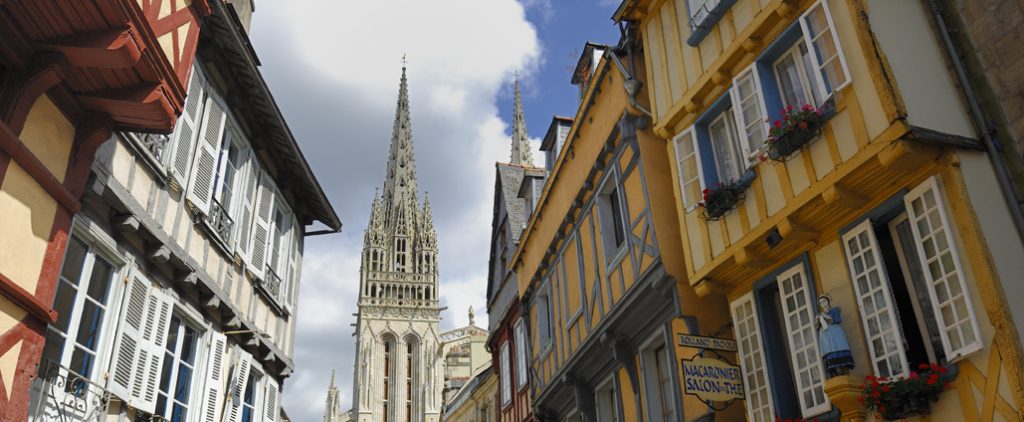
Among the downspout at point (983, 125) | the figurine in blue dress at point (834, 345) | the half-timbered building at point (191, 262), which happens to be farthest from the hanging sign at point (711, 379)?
the half-timbered building at point (191, 262)

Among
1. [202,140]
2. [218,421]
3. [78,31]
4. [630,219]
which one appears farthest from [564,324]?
[78,31]

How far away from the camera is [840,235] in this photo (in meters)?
7.16

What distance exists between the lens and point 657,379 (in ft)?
35.7

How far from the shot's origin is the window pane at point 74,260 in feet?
26.4

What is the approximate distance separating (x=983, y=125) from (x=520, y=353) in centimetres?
1315

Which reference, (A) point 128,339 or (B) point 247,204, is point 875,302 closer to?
(A) point 128,339

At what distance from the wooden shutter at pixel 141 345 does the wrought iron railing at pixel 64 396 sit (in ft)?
0.94

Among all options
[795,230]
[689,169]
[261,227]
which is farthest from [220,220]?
[795,230]

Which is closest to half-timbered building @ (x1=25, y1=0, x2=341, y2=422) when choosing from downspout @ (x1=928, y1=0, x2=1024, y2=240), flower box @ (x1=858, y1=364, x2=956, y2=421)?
flower box @ (x1=858, y1=364, x2=956, y2=421)

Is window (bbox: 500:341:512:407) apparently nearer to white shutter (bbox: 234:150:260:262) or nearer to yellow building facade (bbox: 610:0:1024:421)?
white shutter (bbox: 234:150:260:262)

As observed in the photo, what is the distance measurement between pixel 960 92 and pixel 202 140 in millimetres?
9018

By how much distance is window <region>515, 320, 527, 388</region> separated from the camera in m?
18.0

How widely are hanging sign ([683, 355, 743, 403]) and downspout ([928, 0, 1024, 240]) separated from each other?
316 centimetres

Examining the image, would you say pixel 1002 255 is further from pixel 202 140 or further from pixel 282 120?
pixel 282 120
